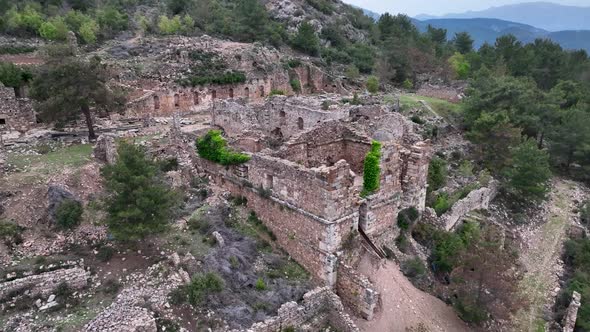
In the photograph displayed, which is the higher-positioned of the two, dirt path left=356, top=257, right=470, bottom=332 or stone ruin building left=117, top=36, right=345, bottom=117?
stone ruin building left=117, top=36, right=345, bottom=117

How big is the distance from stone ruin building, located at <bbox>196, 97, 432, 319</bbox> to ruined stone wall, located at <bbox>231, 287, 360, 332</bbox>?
0.95 m

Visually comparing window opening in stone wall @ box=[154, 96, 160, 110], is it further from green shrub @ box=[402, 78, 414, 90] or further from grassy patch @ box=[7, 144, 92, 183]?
green shrub @ box=[402, 78, 414, 90]

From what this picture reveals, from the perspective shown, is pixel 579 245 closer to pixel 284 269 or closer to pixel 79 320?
pixel 284 269

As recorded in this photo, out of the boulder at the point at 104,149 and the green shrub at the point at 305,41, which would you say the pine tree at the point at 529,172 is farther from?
the green shrub at the point at 305,41

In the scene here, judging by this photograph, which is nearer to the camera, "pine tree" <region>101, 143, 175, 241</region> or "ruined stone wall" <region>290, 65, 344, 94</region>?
"pine tree" <region>101, 143, 175, 241</region>

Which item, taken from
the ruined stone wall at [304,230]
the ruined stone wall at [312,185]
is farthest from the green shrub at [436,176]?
the ruined stone wall at [304,230]

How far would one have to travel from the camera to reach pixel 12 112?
24969 mm

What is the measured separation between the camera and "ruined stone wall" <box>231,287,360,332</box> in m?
12.8

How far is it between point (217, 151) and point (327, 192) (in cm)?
655

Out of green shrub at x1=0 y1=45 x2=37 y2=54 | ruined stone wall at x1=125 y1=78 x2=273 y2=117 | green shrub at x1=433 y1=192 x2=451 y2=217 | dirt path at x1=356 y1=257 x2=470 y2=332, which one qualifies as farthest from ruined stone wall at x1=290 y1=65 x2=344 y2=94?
dirt path at x1=356 y1=257 x2=470 y2=332

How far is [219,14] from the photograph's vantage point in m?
60.2

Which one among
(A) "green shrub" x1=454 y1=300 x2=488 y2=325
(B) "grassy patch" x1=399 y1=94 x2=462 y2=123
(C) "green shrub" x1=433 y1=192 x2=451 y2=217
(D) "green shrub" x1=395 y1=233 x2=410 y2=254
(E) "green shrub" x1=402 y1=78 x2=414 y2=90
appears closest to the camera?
(A) "green shrub" x1=454 y1=300 x2=488 y2=325

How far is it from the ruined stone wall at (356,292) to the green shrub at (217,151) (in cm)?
590

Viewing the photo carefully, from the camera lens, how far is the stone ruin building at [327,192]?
570 inches
